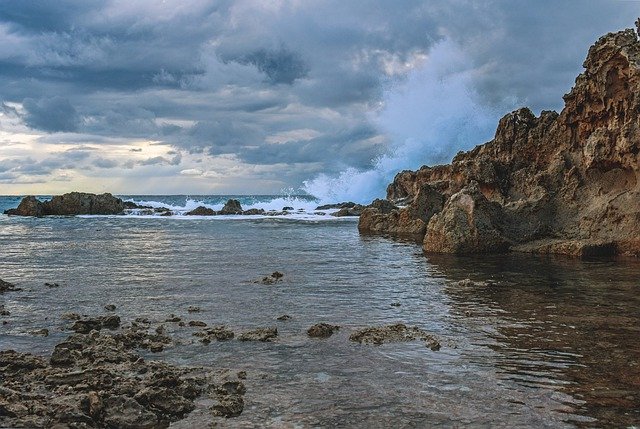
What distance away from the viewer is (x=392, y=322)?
36.7 feet

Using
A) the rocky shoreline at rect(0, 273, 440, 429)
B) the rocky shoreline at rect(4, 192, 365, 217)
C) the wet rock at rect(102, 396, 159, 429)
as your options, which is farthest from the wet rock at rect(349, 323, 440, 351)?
the rocky shoreline at rect(4, 192, 365, 217)

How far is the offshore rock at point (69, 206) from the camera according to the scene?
74.3 meters

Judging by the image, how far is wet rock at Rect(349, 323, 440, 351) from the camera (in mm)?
9523

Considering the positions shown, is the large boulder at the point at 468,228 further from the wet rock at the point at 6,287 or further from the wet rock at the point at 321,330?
the wet rock at the point at 6,287

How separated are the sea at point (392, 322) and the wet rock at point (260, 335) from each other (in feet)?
0.75

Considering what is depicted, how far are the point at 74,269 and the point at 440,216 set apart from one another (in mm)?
16085

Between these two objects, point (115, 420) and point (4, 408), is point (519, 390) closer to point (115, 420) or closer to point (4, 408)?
point (115, 420)

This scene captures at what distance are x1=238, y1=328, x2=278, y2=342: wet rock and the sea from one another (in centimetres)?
23

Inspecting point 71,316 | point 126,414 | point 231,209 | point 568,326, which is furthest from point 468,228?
point 231,209

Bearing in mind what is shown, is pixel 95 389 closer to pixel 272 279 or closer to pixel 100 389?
pixel 100 389

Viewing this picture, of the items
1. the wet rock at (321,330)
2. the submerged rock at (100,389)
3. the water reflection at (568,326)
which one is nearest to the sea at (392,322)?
the water reflection at (568,326)

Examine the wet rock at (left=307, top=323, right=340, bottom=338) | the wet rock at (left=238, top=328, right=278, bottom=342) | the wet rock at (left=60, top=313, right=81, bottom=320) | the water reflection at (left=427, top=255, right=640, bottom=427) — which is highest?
the water reflection at (left=427, top=255, right=640, bottom=427)

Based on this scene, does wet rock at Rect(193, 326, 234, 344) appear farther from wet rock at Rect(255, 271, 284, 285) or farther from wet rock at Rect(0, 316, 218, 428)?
wet rock at Rect(255, 271, 284, 285)

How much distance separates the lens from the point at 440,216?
25625 millimetres
